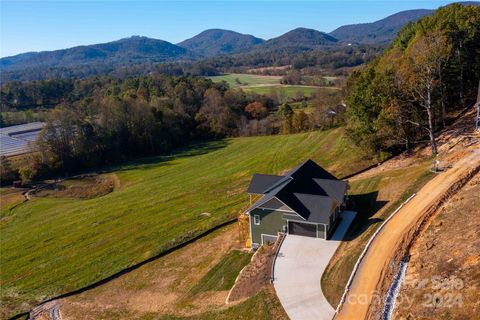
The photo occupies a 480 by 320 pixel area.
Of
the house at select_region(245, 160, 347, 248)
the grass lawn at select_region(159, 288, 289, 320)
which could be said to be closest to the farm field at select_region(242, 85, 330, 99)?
the house at select_region(245, 160, 347, 248)

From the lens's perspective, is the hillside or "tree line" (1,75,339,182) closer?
the hillside

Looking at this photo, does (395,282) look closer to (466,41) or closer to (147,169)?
(466,41)

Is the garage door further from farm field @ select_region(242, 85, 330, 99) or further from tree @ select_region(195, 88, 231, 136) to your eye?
farm field @ select_region(242, 85, 330, 99)

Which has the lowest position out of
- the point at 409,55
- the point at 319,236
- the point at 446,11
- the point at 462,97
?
the point at 319,236

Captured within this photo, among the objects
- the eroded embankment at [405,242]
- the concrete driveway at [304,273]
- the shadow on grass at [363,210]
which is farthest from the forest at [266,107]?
the concrete driveway at [304,273]

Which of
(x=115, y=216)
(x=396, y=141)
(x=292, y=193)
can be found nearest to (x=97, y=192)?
(x=115, y=216)

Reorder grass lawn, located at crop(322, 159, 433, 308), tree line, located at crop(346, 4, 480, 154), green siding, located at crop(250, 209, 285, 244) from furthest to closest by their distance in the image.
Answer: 1. tree line, located at crop(346, 4, 480, 154)
2. green siding, located at crop(250, 209, 285, 244)
3. grass lawn, located at crop(322, 159, 433, 308)

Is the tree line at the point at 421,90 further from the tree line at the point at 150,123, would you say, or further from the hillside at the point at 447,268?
the tree line at the point at 150,123

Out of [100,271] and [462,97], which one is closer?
[100,271]

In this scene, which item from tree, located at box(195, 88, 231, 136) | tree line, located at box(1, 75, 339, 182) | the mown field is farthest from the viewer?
tree, located at box(195, 88, 231, 136)
